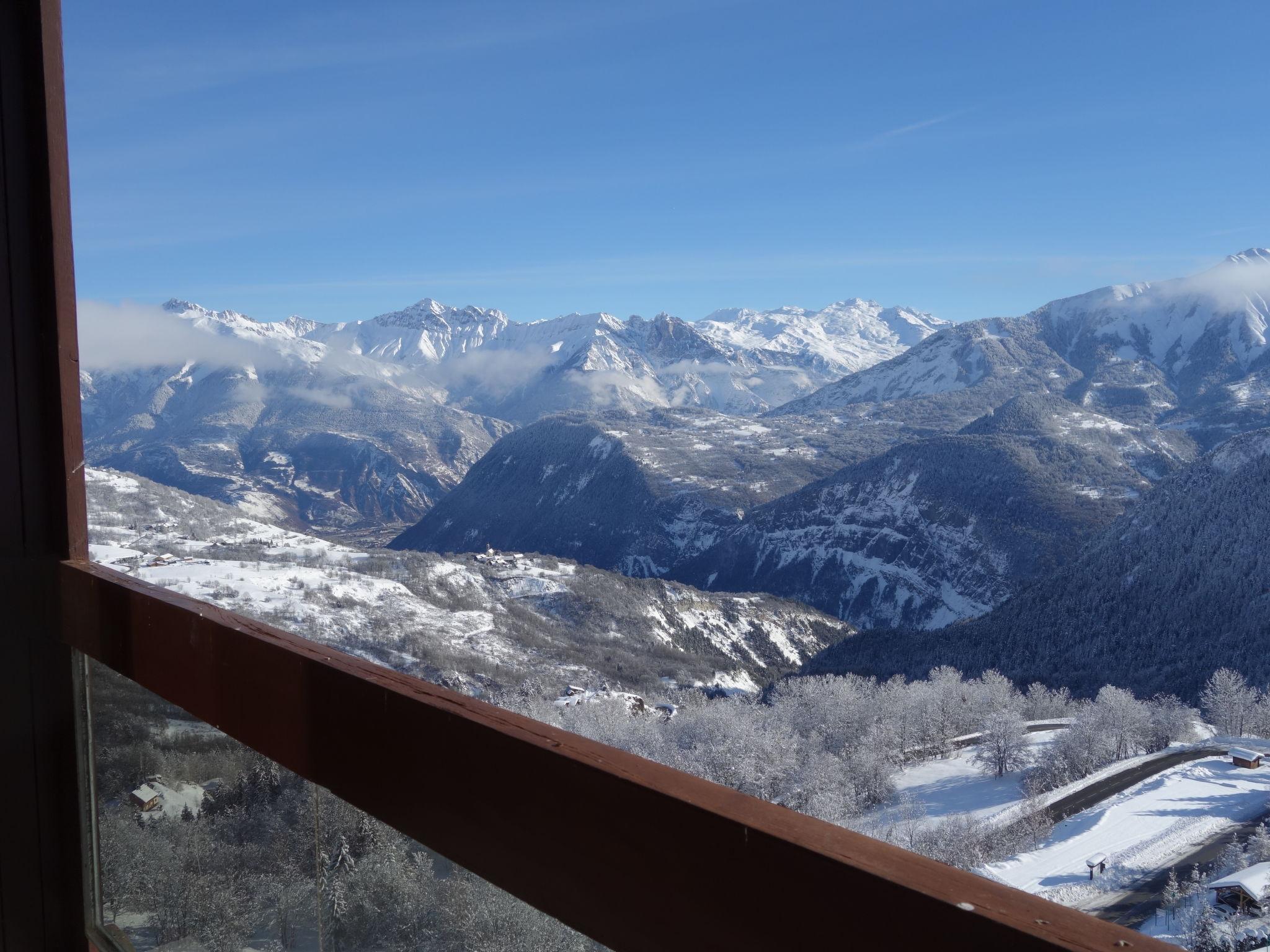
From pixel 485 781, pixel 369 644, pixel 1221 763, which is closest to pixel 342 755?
pixel 485 781

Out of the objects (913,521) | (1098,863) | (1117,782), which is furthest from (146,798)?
(913,521)

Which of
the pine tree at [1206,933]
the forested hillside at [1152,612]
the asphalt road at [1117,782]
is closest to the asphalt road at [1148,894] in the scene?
the pine tree at [1206,933]

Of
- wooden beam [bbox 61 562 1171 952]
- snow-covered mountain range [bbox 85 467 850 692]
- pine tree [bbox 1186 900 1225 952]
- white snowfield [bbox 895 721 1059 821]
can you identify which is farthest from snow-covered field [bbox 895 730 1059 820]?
snow-covered mountain range [bbox 85 467 850 692]

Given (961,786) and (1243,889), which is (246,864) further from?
(961,786)

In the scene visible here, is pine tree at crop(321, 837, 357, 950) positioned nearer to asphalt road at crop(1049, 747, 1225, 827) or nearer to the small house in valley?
the small house in valley

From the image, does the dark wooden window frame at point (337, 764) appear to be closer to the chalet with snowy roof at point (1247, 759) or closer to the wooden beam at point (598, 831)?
the wooden beam at point (598, 831)
